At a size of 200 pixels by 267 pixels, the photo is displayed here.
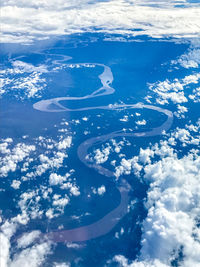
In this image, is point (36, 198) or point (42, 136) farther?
point (42, 136)

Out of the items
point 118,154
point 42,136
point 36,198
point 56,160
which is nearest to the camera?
point 36,198

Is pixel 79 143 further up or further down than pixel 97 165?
further up

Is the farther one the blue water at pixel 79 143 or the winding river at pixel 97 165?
the winding river at pixel 97 165

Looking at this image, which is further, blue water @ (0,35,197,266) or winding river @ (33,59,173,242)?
winding river @ (33,59,173,242)

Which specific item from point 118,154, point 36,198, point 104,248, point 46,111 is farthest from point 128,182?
point 46,111

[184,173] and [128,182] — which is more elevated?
[184,173]

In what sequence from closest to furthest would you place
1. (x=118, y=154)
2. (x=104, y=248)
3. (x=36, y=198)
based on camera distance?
(x=104, y=248)
(x=36, y=198)
(x=118, y=154)

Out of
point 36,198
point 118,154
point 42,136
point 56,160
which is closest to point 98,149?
point 118,154

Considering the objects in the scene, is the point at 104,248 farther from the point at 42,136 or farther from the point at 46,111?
the point at 46,111

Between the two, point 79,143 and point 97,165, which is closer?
point 97,165

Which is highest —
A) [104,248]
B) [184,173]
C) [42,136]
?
[184,173]
